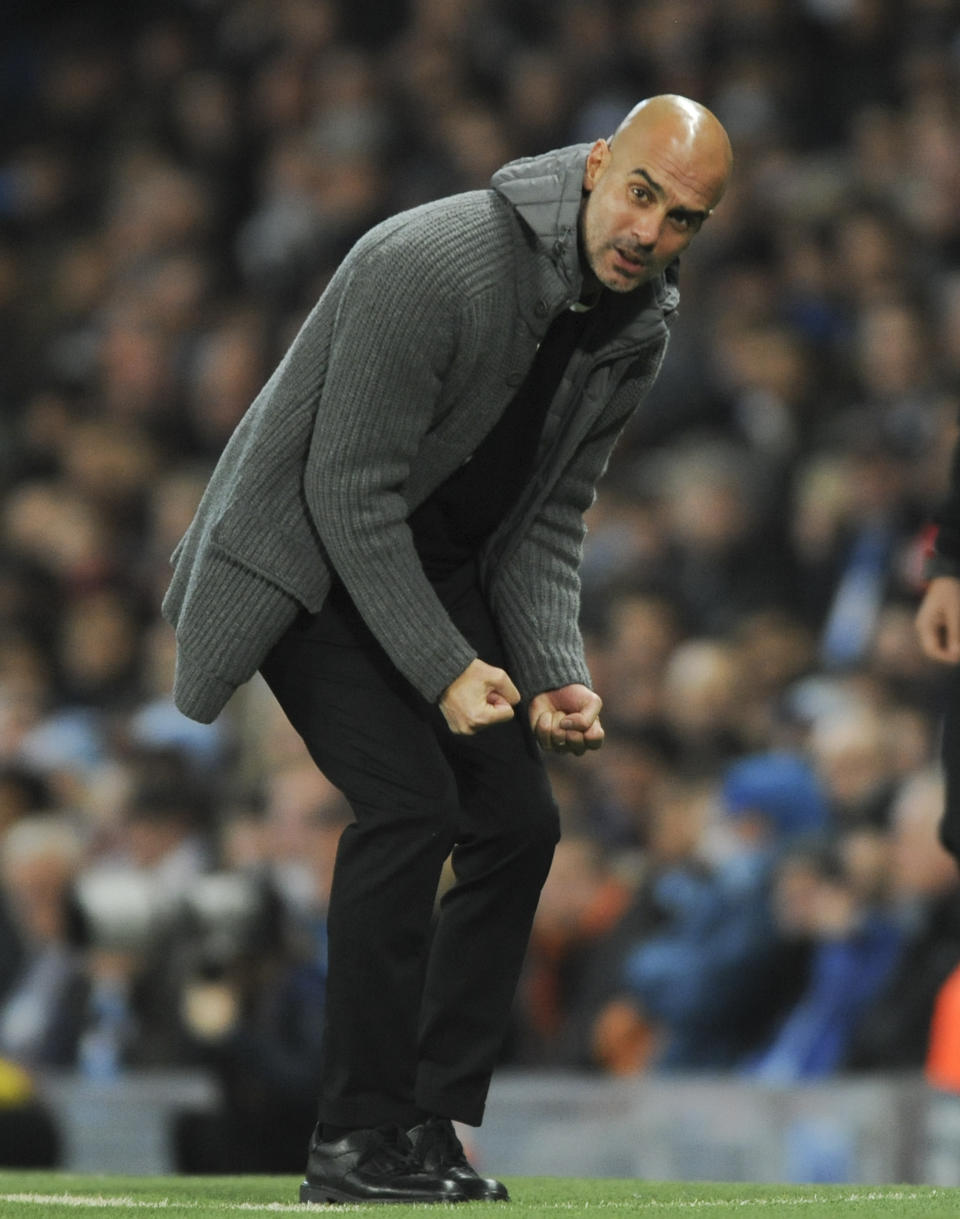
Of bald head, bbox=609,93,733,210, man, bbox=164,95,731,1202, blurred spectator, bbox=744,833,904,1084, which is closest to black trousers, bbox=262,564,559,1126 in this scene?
man, bbox=164,95,731,1202

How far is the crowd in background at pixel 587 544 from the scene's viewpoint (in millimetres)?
5855

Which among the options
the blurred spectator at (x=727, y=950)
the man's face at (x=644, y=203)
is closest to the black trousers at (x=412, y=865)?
the man's face at (x=644, y=203)

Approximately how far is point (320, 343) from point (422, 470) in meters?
0.23

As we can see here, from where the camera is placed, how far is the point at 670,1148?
513 centimetres

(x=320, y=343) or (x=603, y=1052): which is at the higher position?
(x=320, y=343)

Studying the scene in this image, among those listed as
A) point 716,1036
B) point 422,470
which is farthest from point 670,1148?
point 422,470

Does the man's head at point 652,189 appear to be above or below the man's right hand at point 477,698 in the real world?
above

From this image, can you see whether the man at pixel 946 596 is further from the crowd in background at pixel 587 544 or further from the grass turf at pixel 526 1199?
the crowd in background at pixel 587 544

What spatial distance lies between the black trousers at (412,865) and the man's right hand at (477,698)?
0.15 meters

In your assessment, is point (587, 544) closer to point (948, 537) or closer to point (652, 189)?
point (948, 537)

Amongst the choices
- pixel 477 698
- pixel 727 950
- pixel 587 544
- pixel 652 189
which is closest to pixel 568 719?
pixel 477 698

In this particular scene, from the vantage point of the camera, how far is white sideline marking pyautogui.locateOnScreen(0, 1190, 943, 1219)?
3.26 meters

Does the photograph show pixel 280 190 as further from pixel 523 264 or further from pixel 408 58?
pixel 523 264

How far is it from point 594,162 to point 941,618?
94cm
